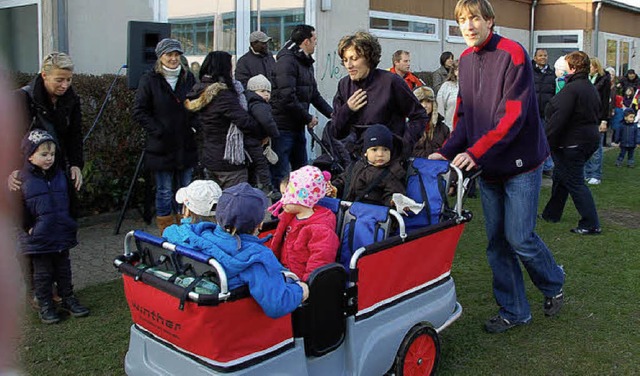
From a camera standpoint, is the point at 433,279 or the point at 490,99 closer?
the point at 433,279

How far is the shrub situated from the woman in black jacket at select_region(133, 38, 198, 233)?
137 cm

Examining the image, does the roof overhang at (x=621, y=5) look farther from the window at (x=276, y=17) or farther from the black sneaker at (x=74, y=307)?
the black sneaker at (x=74, y=307)

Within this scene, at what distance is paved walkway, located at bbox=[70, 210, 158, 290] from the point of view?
6039 mm

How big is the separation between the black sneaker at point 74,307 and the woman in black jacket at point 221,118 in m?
1.96

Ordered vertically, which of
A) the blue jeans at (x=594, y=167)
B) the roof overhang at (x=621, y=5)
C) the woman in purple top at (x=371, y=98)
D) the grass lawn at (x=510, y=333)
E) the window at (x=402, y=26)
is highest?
the roof overhang at (x=621, y=5)

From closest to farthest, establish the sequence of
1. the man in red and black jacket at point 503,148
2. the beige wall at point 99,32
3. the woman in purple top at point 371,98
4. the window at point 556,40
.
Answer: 1. the man in red and black jacket at point 503,148
2. the woman in purple top at point 371,98
3. the beige wall at point 99,32
4. the window at point 556,40

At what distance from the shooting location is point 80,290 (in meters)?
5.65

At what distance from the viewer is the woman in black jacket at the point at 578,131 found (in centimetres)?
749

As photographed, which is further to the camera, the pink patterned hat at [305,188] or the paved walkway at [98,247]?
the paved walkway at [98,247]

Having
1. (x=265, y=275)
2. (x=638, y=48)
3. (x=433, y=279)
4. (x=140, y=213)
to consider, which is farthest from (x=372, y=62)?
(x=638, y=48)

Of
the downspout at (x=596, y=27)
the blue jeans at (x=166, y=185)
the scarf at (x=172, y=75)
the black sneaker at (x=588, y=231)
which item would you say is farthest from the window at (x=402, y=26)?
the downspout at (x=596, y=27)

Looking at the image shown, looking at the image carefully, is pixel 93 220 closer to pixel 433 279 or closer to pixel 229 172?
pixel 229 172

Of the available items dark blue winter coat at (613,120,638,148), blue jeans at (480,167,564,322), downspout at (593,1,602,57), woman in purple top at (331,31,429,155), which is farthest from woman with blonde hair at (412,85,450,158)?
downspout at (593,1,602,57)

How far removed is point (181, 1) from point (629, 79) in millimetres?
12323
